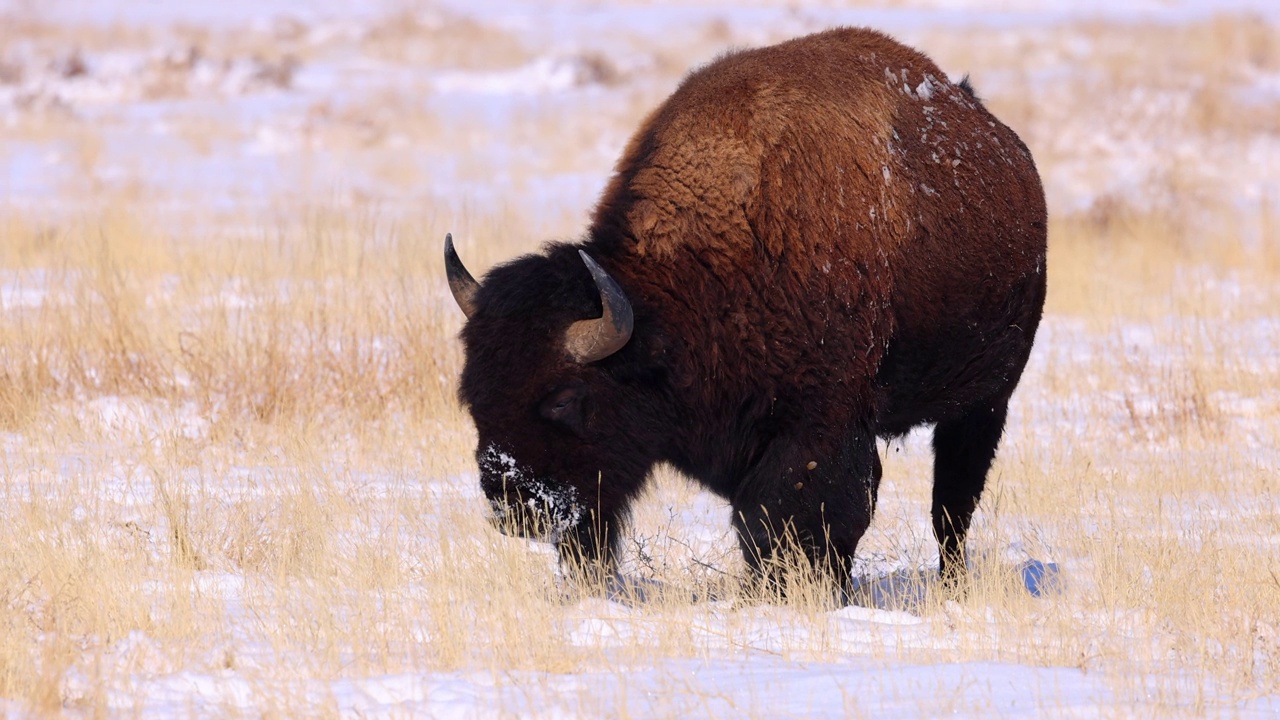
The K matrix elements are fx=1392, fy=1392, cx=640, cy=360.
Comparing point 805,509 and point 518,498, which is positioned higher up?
point 805,509

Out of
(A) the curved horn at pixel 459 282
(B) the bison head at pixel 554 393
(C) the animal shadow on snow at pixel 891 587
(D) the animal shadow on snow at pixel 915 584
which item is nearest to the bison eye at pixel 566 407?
(B) the bison head at pixel 554 393

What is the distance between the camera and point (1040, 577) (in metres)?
5.81

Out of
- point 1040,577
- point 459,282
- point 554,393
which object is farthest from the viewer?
point 1040,577

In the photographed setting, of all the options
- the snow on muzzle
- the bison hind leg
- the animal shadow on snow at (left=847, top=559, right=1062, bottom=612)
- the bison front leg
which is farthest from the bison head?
the bison hind leg

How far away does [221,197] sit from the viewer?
55.6 feet

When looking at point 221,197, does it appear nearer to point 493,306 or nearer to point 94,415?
point 94,415

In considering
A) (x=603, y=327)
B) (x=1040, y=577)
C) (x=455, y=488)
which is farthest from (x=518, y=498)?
(x=1040, y=577)

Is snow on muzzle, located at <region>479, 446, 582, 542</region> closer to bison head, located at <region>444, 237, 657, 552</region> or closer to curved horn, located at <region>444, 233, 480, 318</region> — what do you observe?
bison head, located at <region>444, 237, 657, 552</region>

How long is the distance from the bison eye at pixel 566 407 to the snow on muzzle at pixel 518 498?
22cm

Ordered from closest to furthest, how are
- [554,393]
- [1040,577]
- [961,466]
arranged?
[554,393] < [1040,577] < [961,466]

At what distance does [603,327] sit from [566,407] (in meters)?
0.34

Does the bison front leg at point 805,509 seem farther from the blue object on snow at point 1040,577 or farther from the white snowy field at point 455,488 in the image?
the blue object on snow at point 1040,577

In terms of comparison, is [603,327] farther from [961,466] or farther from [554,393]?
[961,466]

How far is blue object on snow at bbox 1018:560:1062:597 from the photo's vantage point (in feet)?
18.3
